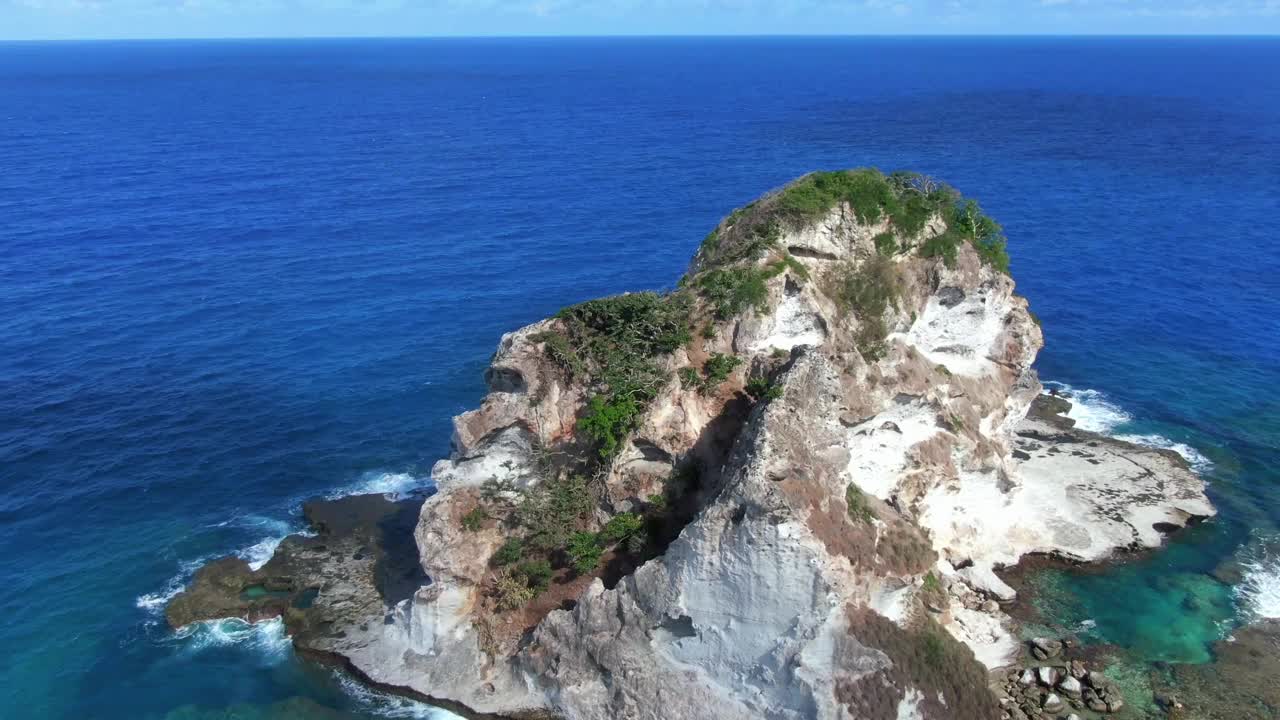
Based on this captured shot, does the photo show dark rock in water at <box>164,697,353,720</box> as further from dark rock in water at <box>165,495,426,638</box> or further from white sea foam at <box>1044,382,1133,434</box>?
white sea foam at <box>1044,382,1133,434</box>

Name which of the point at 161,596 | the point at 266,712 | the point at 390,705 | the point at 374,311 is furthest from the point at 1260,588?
the point at 374,311

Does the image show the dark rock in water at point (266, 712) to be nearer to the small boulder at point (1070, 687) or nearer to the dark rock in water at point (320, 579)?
the dark rock in water at point (320, 579)

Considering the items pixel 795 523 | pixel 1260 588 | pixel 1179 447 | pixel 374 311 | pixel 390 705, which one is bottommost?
pixel 1260 588

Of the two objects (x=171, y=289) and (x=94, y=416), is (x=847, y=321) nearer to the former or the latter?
(x=94, y=416)

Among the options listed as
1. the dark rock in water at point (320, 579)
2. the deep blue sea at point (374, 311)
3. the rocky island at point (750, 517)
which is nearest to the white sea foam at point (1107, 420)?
the deep blue sea at point (374, 311)

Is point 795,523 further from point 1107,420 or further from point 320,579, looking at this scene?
point 1107,420

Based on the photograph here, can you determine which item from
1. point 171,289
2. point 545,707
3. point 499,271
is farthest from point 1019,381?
point 171,289
